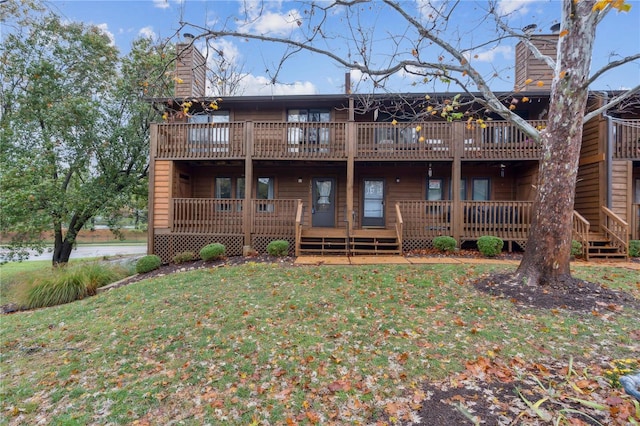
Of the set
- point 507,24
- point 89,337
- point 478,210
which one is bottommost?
point 89,337

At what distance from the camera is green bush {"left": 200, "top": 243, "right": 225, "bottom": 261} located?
9.27 meters

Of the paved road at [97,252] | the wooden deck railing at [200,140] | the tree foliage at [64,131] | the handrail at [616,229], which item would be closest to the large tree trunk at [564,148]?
the handrail at [616,229]

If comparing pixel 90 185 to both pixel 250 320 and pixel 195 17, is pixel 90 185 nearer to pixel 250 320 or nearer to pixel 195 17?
pixel 195 17

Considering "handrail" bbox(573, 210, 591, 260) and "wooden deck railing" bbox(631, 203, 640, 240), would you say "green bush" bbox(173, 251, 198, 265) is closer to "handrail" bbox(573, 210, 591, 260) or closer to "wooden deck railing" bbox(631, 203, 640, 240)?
"handrail" bbox(573, 210, 591, 260)

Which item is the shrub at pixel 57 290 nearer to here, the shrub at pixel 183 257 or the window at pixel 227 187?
the shrub at pixel 183 257

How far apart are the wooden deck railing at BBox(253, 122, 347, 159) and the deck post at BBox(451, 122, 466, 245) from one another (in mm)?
3770

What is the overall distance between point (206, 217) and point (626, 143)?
14.2 metres

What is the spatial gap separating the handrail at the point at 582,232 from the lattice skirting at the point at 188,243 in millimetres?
10385

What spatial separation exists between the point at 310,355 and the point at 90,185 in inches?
513

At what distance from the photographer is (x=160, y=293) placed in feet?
20.6

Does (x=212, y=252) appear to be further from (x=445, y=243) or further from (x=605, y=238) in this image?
(x=605, y=238)

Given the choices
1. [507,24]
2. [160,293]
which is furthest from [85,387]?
[507,24]

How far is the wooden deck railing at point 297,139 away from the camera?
1043 cm

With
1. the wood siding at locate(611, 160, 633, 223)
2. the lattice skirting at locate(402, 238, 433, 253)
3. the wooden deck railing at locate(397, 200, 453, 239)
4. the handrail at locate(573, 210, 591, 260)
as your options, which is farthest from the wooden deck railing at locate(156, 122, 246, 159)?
the wood siding at locate(611, 160, 633, 223)
